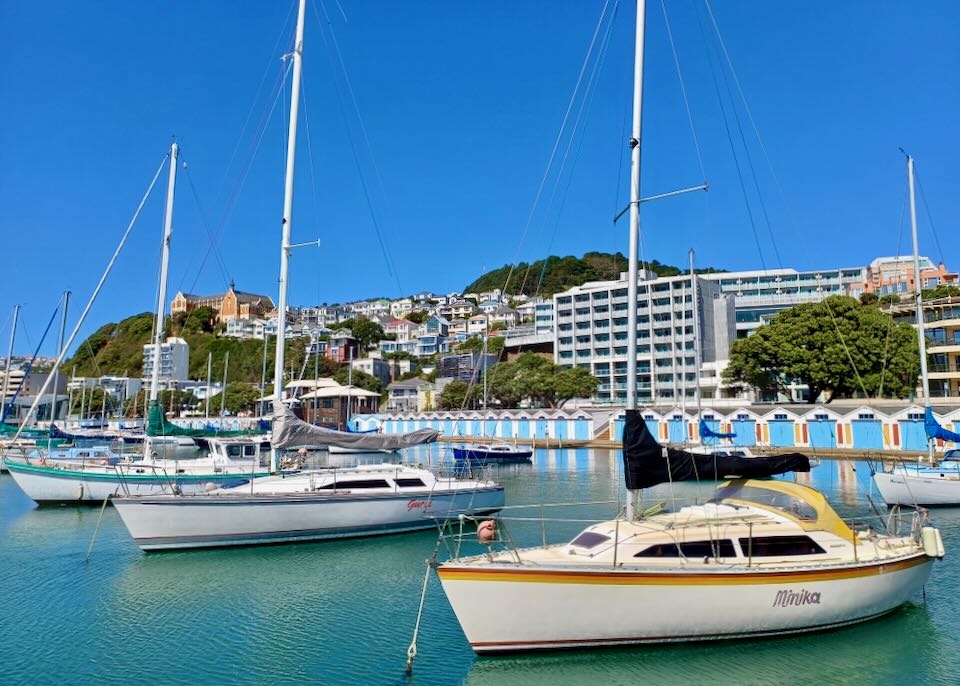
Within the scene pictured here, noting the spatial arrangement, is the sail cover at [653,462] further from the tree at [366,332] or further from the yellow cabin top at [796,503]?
the tree at [366,332]

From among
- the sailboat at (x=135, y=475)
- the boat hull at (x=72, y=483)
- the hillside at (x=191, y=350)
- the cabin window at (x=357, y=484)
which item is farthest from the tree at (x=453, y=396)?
the cabin window at (x=357, y=484)

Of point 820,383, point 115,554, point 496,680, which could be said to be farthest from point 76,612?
point 820,383

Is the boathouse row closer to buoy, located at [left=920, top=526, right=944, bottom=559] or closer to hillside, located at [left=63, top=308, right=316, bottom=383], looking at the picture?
buoy, located at [left=920, top=526, right=944, bottom=559]

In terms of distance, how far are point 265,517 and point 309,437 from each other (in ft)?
15.2

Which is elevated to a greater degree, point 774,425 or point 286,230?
point 286,230

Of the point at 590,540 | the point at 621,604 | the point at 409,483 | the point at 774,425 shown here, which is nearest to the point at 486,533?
the point at 590,540

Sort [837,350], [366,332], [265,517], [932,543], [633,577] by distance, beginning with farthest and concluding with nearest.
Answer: [366,332] < [837,350] < [265,517] < [932,543] < [633,577]

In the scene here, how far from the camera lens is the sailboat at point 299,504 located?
59.9 ft

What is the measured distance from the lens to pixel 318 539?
1966 cm

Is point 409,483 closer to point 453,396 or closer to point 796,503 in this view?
point 796,503

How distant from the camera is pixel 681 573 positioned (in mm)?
10461

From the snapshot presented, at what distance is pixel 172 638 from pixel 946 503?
27534mm

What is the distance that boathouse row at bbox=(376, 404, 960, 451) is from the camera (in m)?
48.2

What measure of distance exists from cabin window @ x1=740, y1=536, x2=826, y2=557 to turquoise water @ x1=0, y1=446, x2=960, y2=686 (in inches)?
59.1
